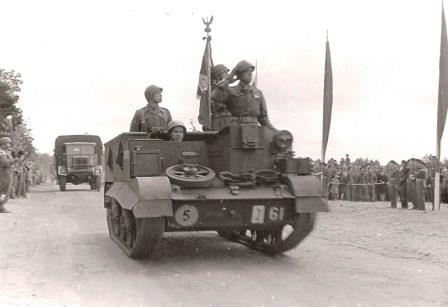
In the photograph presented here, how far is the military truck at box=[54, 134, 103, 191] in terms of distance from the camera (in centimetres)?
→ 3228

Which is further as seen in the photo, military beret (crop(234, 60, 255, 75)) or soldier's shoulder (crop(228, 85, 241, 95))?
soldier's shoulder (crop(228, 85, 241, 95))

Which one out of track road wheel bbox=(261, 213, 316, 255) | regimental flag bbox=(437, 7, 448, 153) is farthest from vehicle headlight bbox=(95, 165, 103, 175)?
track road wheel bbox=(261, 213, 316, 255)

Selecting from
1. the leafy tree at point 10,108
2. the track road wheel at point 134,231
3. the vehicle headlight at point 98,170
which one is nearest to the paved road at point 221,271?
the track road wheel at point 134,231

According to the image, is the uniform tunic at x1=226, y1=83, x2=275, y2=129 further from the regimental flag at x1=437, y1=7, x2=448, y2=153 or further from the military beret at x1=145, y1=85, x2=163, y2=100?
the regimental flag at x1=437, y1=7, x2=448, y2=153

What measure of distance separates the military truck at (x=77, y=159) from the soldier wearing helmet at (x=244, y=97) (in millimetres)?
23903

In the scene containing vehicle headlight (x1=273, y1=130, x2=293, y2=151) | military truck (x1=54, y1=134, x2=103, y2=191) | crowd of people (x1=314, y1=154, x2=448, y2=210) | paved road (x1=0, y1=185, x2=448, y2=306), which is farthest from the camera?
military truck (x1=54, y1=134, x2=103, y2=191)

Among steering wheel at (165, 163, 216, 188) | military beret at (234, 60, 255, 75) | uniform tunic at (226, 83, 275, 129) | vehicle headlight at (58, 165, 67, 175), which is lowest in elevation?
steering wheel at (165, 163, 216, 188)

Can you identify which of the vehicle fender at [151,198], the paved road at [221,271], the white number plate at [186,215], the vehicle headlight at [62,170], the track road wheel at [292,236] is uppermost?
the vehicle headlight at [62,170]

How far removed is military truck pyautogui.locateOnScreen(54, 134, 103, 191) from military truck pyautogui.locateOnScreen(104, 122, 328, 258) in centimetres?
2380

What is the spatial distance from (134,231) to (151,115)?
7.47 ft

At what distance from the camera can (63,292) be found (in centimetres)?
626

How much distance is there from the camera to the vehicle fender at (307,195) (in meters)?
7.95

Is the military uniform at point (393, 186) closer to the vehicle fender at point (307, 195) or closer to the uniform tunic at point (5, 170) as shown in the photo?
the uniform tunic at point (5, 170)

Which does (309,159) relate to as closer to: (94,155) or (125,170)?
(125,170)
